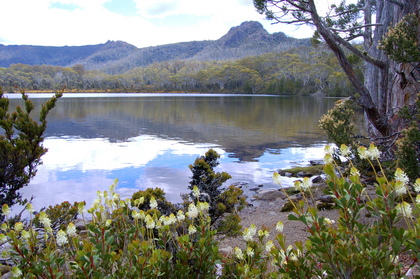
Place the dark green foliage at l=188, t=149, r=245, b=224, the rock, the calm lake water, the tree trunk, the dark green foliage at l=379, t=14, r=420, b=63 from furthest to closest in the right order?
the calm lake water, the rock, the tree trunk, the dark green foliage at l=379, t=14, r=420, b=63, the dark green foliage at l=188, t=149, r=245, b=224

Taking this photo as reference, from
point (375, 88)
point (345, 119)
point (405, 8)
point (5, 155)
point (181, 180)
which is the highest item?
point (405, 8)

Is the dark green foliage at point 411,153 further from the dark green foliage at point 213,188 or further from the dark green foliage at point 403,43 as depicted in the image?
the dark green foliage at point 213,188

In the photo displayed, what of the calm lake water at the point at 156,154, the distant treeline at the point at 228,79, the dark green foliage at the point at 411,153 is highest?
the distant treeline at the point at 228,79

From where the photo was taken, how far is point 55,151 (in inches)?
667

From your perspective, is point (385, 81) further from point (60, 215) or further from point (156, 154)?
point (156, 154)

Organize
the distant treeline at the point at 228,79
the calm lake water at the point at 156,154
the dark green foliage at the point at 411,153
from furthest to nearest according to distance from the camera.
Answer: the distant treeline at the point at 228,79
the calm lake water at the point at 156,154
the dark green foliage at the point at 411,153

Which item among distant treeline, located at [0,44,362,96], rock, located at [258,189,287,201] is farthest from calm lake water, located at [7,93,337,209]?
distant treeline, located at [0,44,362,96]

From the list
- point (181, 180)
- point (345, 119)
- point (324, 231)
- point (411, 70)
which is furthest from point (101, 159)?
point (324, 231)

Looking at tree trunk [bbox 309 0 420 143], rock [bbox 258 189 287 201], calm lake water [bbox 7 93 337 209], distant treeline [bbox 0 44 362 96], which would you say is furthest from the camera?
distant treeline [bbox 0 44 362 96]

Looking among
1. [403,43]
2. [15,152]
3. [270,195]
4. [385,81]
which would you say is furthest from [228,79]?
[15,152]

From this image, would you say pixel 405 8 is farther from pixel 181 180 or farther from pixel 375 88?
pixel 181 180

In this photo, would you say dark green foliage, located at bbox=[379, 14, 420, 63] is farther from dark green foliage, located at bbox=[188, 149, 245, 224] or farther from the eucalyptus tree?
dark green foliage, located at bbox=[188, 149, 245, 224]

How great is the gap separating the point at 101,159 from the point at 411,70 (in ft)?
42.7

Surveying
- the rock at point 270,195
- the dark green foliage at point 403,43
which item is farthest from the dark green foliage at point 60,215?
the rock at point 270,195
